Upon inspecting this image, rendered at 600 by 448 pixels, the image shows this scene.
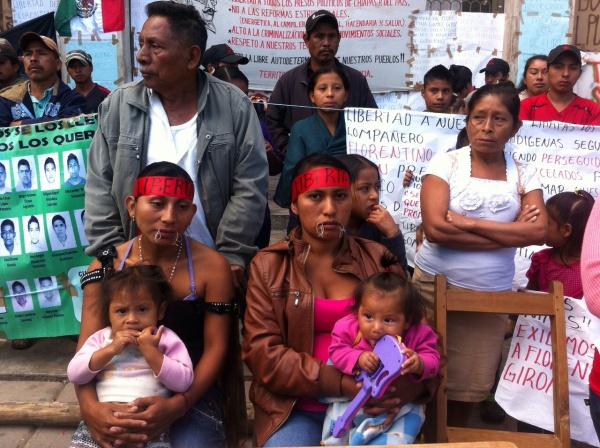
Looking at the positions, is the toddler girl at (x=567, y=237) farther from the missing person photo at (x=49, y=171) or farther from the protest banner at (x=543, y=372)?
the missing person photo at (x=49, y=171)

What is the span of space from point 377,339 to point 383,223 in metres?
0.69

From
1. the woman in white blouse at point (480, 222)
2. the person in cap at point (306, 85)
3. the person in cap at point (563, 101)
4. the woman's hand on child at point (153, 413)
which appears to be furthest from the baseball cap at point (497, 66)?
the woman's hand on child at point (153, 413)

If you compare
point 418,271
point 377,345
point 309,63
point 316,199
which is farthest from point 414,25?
point 377,345

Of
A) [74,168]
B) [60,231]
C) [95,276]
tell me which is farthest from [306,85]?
[95,276]

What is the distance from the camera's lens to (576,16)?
7.37 m

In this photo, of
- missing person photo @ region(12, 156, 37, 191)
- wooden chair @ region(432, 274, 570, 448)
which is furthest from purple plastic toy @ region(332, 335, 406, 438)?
missing person photo @ region(12, 156, 37, 191)

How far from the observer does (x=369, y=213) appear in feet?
9.92

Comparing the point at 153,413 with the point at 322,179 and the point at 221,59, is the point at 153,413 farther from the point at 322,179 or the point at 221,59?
the point at 221,59

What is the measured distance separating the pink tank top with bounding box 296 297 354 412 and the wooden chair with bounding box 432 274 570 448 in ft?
1.73

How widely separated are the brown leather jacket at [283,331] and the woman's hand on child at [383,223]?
0.19 m

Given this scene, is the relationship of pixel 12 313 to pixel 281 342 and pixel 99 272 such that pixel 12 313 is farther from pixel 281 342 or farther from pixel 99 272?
pixel 281 342

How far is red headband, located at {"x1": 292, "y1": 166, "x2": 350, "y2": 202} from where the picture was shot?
8.82 ft

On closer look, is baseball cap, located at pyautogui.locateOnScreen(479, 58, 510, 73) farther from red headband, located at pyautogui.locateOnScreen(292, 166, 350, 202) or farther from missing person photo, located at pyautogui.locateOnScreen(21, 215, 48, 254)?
missing person photo, located at pyautogui.locateOnScreen(21, 215, 48, 254)

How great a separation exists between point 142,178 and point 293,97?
97.3 inches
